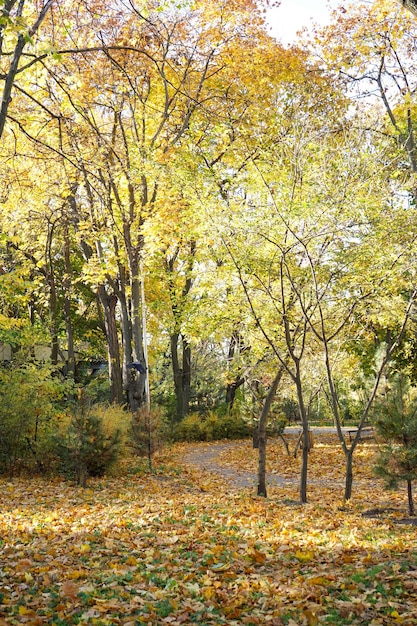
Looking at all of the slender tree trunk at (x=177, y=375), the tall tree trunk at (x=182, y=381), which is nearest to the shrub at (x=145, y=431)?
the slender tree trunk at (x=177, y=375)

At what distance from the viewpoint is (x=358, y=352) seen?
21250 mm

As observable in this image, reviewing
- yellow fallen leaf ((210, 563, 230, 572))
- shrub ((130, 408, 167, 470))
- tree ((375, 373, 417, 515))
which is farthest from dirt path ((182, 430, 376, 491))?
yellow fallen leaf ((210, 563, 230, 572))

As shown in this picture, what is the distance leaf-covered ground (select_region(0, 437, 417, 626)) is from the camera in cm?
449

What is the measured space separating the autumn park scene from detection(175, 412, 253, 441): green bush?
2.55 ft

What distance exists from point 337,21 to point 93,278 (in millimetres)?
9642

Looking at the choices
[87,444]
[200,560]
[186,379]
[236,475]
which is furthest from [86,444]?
[186,379]

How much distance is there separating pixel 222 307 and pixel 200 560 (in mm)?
6792

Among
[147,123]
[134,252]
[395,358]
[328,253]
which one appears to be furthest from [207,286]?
[395,358]

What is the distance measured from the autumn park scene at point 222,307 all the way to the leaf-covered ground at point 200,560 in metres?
0.03

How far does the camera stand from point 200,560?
5934 mm

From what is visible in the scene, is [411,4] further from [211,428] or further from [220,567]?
[211,428]

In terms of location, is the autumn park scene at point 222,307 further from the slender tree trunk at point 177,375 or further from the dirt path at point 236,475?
the slender tree trunk at point 177,375

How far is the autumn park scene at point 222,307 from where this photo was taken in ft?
17.5

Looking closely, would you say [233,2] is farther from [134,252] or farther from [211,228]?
[211,228]
